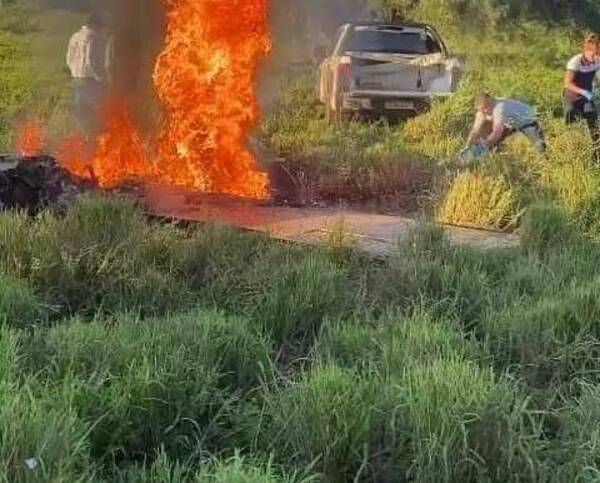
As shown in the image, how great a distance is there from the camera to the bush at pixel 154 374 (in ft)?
11.3

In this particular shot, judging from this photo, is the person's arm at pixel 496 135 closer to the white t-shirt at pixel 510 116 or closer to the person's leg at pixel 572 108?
the white t-shirt at pixel 510 116

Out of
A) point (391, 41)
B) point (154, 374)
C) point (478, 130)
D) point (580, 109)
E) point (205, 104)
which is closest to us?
point (154, 374)

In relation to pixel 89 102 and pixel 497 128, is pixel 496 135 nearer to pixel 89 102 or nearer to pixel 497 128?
pixel 497 128

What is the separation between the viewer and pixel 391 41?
15633 mm

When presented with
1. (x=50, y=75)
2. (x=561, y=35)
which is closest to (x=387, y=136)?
(x=50, y=75)

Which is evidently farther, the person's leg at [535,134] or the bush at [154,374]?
the person's leg at [535,134]

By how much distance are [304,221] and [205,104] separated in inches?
107

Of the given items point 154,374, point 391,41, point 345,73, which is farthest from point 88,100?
point 154,374

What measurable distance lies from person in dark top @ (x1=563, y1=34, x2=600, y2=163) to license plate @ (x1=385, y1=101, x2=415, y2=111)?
12.2ft

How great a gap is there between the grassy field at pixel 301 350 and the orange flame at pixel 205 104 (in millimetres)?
2632

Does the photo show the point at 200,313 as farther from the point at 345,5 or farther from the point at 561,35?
the point at 345,5

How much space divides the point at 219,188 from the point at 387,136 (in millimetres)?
4308

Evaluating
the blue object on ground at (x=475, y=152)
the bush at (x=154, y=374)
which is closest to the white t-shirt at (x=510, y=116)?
the blue object on ground at (x=475, y=152)

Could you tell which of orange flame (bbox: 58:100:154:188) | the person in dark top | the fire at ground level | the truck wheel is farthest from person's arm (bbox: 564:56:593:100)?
orange flame (bbox: 58:100:154:188)
